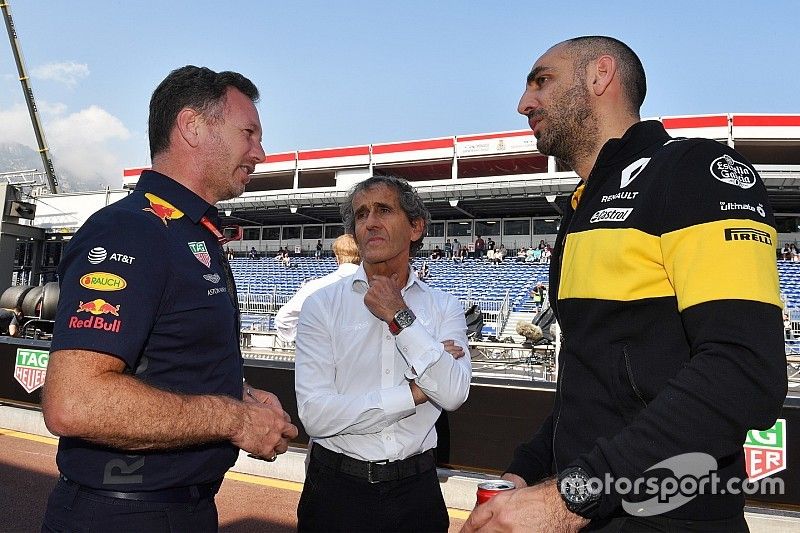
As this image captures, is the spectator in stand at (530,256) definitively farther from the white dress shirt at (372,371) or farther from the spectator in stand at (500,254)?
the white dress shirt at (372,371)

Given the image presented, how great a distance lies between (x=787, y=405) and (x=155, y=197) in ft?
12.8

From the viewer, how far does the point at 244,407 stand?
174 centimetres

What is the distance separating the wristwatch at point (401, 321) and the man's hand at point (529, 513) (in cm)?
113

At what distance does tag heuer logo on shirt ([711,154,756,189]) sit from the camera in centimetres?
135

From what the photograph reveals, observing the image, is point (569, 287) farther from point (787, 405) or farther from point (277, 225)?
point (277, 225)

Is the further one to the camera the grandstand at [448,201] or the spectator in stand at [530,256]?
the spectator in stand at [530,256]

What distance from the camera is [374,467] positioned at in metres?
2.40

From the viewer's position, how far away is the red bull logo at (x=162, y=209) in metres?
1.83

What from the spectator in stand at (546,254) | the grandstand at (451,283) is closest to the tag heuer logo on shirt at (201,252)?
the grandstand at (451,283)

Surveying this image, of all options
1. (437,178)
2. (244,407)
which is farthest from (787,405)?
(437,178)

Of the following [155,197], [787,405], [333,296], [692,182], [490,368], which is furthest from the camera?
[490,368]

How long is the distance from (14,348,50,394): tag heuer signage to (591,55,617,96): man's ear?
6659 millimetres

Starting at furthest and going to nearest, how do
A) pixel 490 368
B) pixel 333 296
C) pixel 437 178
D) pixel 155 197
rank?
pixel 437 178 < pixel 490 368 < pixel 333 296 < pixel 155 197

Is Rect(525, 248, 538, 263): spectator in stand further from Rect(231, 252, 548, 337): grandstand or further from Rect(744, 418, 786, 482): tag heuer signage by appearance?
Rect(744, 418, 786, 482): tag heuer signage
